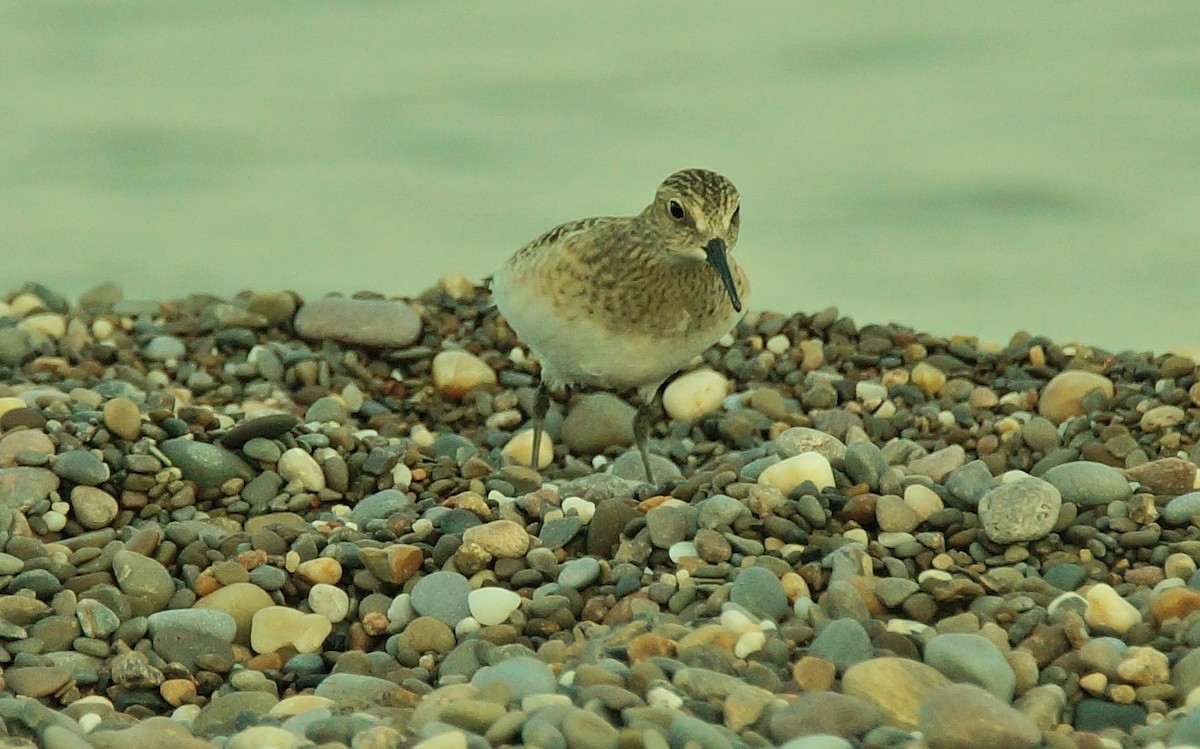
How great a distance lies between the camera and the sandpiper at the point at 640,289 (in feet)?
20.7

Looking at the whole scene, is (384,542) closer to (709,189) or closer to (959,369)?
(709,189)

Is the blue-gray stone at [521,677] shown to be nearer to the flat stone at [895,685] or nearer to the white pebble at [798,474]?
the flat stone at [895,685]

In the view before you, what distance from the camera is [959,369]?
28.7ft

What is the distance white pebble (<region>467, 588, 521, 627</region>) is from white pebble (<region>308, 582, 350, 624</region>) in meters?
0.45

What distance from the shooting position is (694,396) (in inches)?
327

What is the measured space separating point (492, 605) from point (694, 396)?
3359mm

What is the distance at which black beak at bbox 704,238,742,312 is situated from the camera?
6.10 metres

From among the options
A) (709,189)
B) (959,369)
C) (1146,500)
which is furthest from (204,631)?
(959,369)

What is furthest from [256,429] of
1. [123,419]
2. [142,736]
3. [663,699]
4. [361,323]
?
[663,699]

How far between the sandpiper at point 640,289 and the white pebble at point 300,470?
100cm

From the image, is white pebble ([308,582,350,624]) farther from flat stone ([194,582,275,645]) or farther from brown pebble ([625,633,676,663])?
brown pebble ([625,633,676,663])

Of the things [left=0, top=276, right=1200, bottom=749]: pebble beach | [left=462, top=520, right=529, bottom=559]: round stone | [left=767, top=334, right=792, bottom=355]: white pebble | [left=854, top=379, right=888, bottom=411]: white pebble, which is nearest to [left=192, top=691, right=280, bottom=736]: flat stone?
[left=0, top=276, right=1200, bottom=749]: pebble beach

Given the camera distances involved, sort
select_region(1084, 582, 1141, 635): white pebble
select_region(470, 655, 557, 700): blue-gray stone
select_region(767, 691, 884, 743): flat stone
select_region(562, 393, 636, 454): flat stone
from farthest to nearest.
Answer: select_region(562, 393, 636, 454): flat stone → select_region(1084, 582, 1141, 635): white pebble → select_region(470, 655, 557, 700): blue-gray stone → select_region(767, 691, 884, 743): flat stone

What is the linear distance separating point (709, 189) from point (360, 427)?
2720 mm
